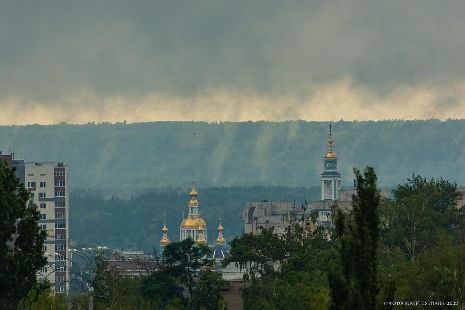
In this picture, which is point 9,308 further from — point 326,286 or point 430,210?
point 430,210

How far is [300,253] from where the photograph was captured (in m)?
164

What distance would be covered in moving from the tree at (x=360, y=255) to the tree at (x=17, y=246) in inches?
1024

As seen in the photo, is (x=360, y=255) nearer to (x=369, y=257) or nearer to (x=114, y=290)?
(x=369, y=257)

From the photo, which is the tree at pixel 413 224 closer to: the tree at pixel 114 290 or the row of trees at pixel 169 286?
the row of trees at pixel 169 286

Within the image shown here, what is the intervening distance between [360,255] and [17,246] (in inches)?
1150

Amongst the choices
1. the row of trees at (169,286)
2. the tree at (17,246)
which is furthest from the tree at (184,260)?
the tree at (17,246)

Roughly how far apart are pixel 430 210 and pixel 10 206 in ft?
217

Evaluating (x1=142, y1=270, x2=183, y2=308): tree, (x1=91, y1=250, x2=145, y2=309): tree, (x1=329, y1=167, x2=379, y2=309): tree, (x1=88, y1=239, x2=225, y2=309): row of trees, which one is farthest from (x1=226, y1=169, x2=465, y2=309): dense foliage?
(x1=91, y1=250, x2=145, y2=309): tree

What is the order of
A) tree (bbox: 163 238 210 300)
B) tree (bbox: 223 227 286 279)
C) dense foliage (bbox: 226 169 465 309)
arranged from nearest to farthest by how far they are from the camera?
dense foliage (bbox: 226 169 465 309), tree (bbox: 223 227 286 279), tree (bbox: 163 238 210 300)

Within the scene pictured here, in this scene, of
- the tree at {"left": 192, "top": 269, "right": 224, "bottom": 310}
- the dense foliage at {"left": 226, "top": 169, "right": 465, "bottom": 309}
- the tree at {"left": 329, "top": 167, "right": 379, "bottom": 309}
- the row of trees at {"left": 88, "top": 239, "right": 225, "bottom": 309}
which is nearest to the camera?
the tree at {"left": 329, "top": 167, "right": 379, "bottom": 309}

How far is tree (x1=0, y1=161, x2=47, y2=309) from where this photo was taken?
118 metres

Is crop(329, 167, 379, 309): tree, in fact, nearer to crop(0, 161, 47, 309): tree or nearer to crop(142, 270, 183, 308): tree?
crop(0, 161, 47, 309): tree

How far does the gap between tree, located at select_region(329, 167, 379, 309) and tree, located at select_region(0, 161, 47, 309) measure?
26.0m

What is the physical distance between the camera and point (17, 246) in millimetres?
119938
